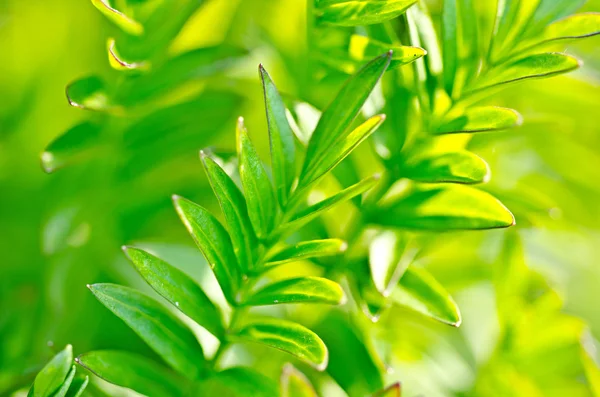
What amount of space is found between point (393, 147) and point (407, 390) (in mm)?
207

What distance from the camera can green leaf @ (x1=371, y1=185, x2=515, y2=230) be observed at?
38cm

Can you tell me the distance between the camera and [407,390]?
0.54 m

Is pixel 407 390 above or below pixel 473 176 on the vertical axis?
below

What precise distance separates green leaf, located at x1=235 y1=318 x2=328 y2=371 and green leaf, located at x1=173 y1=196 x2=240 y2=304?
0.03 m

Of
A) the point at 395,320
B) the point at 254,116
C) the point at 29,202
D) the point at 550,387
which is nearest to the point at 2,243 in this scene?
the point at 29,202

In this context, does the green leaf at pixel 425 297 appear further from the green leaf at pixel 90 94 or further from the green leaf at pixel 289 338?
the green leaf at pixel 90 94

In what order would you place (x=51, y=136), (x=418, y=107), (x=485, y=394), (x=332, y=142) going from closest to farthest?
(x=332, y=142)
(x=418, y=107)
(x=485, y=394)
(x=51, y=136)

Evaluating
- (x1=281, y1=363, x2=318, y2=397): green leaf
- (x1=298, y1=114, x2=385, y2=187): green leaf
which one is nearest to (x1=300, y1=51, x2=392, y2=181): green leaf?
(x1=298, y1=114, x2=385, y2=187): green leaf

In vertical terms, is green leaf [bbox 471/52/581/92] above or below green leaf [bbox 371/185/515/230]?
above

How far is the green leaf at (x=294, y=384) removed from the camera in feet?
1.23

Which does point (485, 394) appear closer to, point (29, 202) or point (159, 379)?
point (159, 379)

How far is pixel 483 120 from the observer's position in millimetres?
375

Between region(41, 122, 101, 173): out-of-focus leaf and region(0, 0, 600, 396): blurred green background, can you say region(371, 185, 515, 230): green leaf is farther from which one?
region(41, 122, 101, 173): out-of-focus leaf

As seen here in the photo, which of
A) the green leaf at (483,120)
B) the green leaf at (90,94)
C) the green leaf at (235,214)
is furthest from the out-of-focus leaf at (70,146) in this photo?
the green leaf at (483,120)
